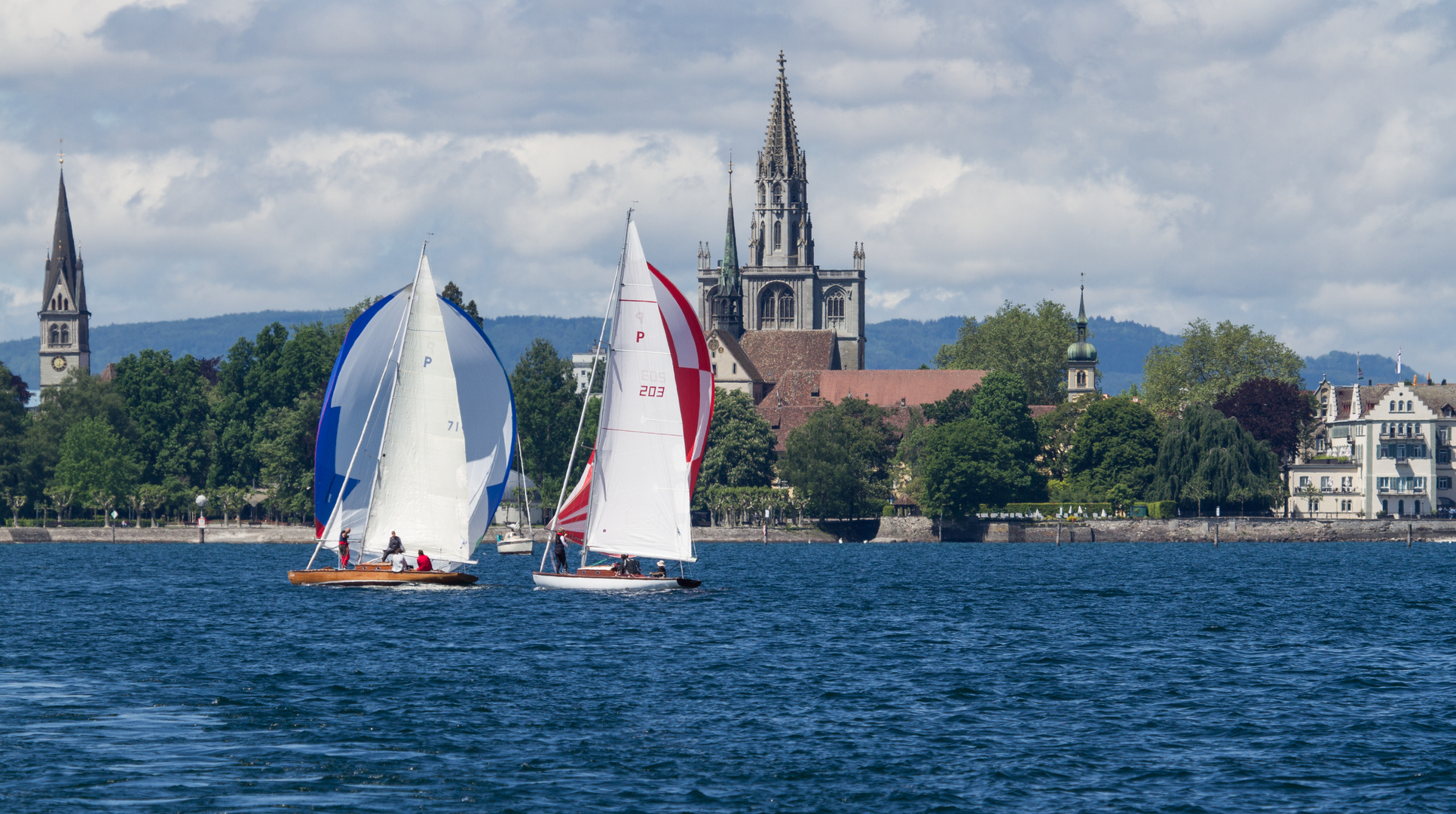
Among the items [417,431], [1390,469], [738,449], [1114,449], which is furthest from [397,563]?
[1390,469]

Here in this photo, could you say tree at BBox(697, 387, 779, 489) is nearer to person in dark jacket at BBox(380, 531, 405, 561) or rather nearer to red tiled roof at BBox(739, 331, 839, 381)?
red tiled roof at BBox(739, 331, 839, 381)

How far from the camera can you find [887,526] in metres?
130

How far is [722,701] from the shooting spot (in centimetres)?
3491

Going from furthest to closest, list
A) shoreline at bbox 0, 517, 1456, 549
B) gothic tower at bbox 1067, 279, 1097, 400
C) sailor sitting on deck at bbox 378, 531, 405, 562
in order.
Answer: gothic tower at bbox 1067, 279, 1097, 400 < shoreline at bbox 0, 517, 1456, 549 < sailor sitting on deck at bbox 378, 531, 405, 562

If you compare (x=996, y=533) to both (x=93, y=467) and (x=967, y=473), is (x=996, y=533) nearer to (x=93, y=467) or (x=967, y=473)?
(x=967, y=473)

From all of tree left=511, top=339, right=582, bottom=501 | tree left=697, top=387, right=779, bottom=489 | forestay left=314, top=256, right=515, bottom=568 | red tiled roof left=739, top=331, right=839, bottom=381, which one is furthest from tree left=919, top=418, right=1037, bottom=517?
forestay left=314, top=256, right=515, bottom=568

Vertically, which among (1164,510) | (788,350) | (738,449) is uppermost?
(788,350)

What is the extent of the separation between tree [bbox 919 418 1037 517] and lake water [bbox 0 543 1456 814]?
59.7 m

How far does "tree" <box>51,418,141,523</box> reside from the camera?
127312 millimetres

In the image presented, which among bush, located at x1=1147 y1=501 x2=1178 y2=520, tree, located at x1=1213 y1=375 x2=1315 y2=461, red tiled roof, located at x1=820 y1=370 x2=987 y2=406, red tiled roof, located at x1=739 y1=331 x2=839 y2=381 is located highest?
red tiled roof, located at x1=739 y1=331 x2=839 y2=381

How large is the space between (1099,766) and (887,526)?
103m

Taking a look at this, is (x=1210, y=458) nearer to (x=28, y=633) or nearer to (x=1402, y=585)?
(x=1402, y=585)

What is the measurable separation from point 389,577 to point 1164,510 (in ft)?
265

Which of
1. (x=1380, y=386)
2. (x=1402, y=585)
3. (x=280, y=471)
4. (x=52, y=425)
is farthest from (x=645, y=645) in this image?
(x=1380, y=386)
